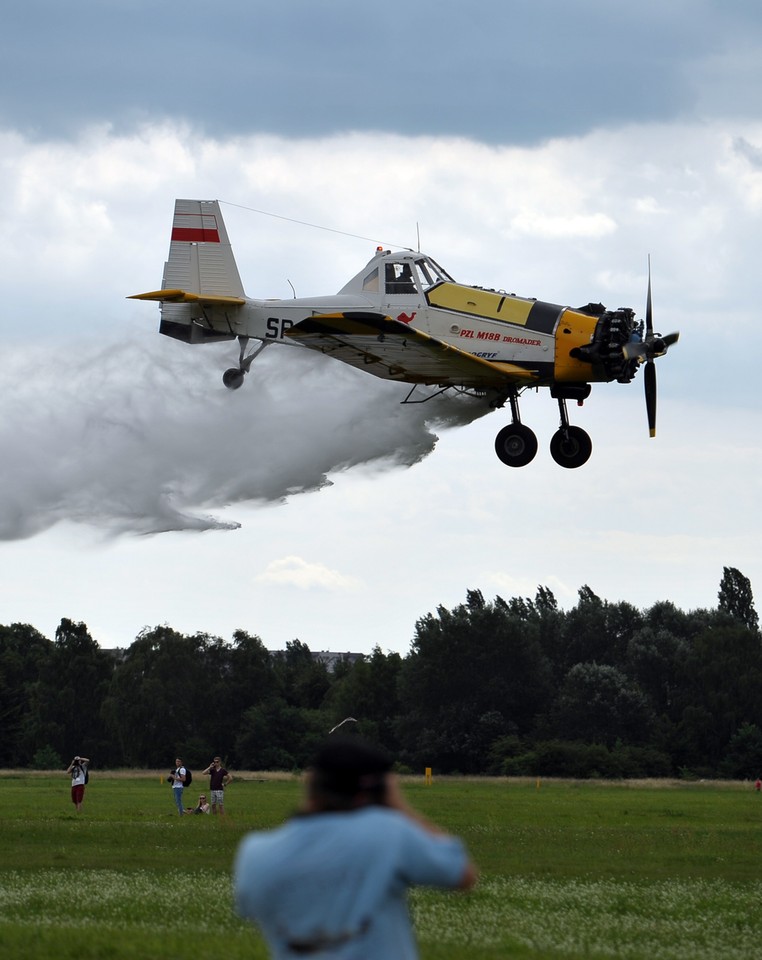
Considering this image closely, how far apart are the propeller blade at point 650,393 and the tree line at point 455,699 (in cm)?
4172

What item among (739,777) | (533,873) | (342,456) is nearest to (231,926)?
(533,873)

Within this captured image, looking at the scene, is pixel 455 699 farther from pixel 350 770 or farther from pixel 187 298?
pixel 350 770

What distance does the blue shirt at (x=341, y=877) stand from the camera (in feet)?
13.9

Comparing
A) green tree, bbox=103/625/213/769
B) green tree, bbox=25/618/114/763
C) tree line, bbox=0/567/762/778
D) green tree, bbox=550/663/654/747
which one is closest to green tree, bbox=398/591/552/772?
tree line, bbox=0/567/762/778

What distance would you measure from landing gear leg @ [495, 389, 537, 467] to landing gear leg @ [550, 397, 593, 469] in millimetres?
477

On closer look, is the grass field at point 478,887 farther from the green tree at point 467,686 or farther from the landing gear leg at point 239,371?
the green tree at point 467,686

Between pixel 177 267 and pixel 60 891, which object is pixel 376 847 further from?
pixel 177 267

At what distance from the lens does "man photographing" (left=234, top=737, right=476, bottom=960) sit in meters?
4.25

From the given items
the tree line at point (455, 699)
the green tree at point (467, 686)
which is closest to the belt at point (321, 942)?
the tree line at point (455, 699)

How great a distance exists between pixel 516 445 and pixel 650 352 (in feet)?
10.3

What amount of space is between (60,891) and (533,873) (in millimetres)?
6049

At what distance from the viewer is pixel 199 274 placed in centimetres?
3198

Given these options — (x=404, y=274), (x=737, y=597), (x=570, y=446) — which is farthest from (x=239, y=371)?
(x=737, y=597)

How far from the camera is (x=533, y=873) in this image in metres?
17.7
